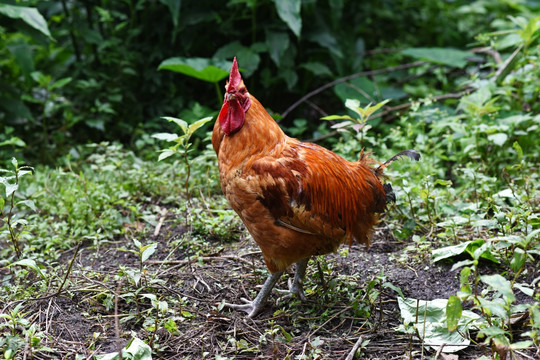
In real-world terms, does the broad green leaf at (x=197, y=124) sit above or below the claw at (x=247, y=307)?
above

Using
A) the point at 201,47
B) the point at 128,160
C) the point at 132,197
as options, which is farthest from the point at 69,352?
the point at 201,47

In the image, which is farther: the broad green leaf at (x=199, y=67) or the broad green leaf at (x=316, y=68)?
the broad green leaf at (x=316, y=68)

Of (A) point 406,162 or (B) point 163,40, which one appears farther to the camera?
(B) point 163,40

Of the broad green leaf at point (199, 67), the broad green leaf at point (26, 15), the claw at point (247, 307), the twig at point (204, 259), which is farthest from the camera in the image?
the broad green leaf at point (199, 67)

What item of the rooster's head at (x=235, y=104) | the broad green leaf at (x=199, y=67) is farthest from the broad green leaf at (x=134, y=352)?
the broad green leaf at (x=199, y=67)

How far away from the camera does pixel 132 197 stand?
4.63 metres

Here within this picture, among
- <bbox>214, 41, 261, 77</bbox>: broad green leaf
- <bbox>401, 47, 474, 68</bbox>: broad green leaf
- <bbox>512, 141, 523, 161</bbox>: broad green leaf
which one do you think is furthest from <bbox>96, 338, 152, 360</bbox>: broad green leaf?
<bbox>401, 47, 474, 68</bbox>: broad green leaf

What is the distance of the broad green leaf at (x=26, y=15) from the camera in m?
4.70

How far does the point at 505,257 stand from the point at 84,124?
467cm

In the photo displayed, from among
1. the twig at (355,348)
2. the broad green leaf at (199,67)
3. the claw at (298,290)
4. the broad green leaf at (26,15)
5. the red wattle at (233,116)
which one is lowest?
the claw at (298,290)

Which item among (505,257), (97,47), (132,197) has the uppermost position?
(97,47)

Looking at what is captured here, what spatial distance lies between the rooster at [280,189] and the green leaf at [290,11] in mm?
2323

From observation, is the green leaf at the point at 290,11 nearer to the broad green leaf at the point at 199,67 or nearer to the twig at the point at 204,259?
the broad green leaf at the point at 199,67

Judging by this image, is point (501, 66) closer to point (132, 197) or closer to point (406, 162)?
point (406, 162)
